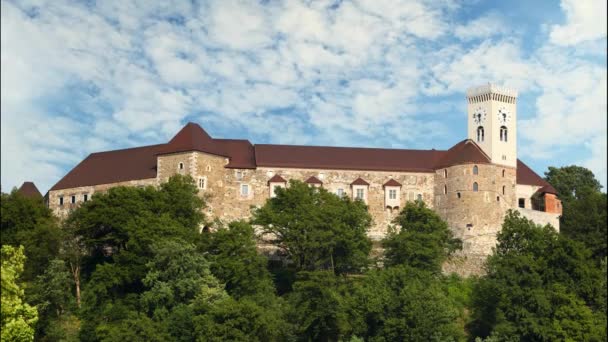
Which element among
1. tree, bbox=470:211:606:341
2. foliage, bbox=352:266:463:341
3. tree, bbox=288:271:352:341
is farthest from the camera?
tree, bbox=288:271:352:341

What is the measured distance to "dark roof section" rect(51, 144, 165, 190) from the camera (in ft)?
272

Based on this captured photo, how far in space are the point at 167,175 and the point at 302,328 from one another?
25.3 m

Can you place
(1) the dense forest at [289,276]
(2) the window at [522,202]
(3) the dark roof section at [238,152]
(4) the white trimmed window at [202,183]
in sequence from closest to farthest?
(1) the dense forest at [289,276] < (4) the white trimmed window at [202,183] < (3) the dark roof section at [238,152] < (2) the window at [522,202]

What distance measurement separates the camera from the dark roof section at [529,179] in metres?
82.6

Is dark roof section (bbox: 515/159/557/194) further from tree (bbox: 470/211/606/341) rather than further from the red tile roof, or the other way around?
tree (bbox: 470/211/606/341)

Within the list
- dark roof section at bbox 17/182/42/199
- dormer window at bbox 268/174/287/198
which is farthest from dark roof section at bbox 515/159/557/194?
dark roof section at bbox 17/182/42/199

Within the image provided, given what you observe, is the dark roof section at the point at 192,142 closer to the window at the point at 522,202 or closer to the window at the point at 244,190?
the window at the point at 244,190

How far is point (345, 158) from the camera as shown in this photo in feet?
275

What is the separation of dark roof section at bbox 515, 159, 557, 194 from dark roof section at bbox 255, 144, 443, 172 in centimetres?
744

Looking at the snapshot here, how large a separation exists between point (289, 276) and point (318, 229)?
559 centimetres

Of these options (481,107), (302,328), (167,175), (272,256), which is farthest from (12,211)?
(481,107)

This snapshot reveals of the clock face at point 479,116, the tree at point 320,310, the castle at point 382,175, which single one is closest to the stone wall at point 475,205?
the castle at point 382,175

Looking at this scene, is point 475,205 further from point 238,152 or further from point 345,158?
point 238,152

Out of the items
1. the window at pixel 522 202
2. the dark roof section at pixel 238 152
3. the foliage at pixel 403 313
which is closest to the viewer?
the foliage at pixel 403 313
